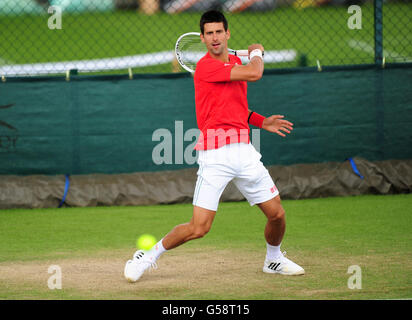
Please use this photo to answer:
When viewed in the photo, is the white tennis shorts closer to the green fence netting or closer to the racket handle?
the racket handle

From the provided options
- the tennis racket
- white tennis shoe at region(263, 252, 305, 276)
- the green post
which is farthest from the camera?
the green post

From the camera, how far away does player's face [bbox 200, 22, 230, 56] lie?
5484mm

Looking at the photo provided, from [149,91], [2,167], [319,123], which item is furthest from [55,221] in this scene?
[319,123]

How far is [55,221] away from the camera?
8.46m

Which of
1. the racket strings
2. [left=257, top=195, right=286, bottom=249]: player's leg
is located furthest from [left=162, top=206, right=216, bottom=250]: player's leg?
the racket strings

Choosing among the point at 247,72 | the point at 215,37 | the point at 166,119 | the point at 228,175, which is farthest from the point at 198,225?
the point at 166,119

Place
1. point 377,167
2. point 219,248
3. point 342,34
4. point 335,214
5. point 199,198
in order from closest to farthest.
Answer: point 199,198 < point 219,248 < point 335,214 < point 377,167 < point 342,34

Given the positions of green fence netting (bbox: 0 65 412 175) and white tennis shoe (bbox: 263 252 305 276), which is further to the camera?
green fence netting (bbox: 0 65 412 175)

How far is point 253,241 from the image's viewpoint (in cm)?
723

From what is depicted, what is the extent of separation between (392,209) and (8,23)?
1770 cm

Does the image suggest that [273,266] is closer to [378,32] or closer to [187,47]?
[187,47]

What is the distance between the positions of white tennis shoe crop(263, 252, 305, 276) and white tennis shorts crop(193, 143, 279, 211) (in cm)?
53
